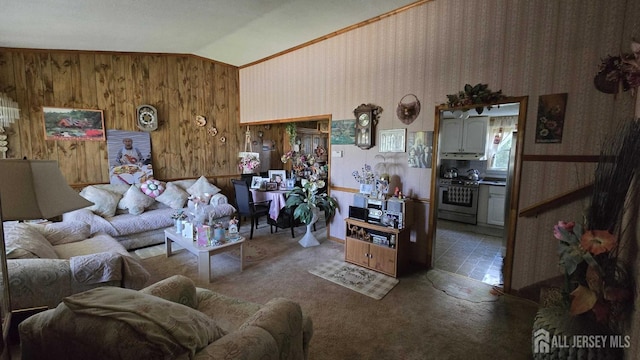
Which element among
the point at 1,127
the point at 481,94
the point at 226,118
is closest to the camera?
the point at 481,94

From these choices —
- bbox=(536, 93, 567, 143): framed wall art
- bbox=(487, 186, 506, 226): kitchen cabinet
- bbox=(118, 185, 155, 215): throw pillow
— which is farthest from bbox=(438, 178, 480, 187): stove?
bbox=(118, 185, 155, 215): throw pillow

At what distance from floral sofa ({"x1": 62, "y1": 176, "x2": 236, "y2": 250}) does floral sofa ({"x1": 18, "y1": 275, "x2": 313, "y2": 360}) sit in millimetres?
2577

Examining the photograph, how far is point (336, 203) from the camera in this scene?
439 cm

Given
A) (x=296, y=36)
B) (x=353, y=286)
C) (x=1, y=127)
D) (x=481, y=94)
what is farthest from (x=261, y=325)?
(x=1, y=127)

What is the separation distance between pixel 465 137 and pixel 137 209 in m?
6.13

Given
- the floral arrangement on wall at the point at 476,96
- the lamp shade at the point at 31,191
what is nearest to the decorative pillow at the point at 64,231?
the lamp shade at the point at 31,191

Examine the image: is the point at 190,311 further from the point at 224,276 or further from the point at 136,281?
the point at 224,276

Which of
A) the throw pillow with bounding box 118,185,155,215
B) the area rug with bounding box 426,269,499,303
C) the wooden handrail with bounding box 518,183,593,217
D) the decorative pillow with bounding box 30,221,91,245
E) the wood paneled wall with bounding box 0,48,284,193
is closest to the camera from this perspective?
the wooden handrail with bounding box 518,183,593,217

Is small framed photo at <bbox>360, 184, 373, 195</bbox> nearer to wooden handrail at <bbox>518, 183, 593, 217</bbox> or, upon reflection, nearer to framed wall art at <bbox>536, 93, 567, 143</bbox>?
wooden handrail at <bbox>518, 183, 593, 217</bbox>

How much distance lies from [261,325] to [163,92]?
5.00m

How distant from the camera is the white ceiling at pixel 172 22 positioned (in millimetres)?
2842

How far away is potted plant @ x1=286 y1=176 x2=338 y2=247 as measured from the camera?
13.9ft

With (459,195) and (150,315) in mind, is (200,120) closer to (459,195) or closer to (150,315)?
(150,315)

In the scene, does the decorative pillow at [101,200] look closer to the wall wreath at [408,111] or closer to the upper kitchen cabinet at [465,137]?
the wall wreath at [408,111]
